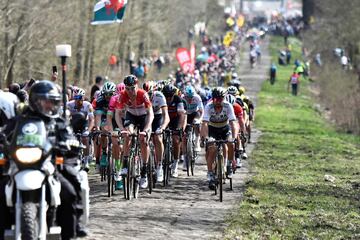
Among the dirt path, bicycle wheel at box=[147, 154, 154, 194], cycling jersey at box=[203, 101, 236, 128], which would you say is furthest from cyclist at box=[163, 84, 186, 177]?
bicycle wheel at box=[147, 154, 154, 194]

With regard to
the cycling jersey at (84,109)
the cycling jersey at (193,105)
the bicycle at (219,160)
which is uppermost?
the cycling jersey at (84,109)

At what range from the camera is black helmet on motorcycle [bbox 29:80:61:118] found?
964 centimetres

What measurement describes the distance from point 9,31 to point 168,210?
2249cm

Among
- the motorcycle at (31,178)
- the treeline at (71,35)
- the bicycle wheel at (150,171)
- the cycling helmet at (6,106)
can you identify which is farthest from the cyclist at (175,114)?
the treeline at (71,35)

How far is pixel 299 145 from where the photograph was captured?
1217 inches

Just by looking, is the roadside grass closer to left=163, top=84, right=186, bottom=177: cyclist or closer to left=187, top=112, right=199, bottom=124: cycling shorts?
left=163, top=84, right=186, bottom=177: cyclist

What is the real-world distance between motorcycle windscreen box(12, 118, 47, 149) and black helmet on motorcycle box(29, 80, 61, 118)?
0.17 metres

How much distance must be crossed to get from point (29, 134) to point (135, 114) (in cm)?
689

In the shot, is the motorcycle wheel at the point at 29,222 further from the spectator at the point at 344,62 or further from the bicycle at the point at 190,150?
the spectator at the point at 344,62

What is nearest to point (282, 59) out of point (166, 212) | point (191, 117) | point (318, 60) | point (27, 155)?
point (318, 60)

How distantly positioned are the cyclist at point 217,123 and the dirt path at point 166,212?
659mm

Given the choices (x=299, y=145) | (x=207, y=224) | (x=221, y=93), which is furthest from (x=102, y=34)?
(x=207, y=224)

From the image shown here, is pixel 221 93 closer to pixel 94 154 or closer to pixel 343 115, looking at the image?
pixel 94 154

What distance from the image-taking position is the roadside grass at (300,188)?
527 inches
